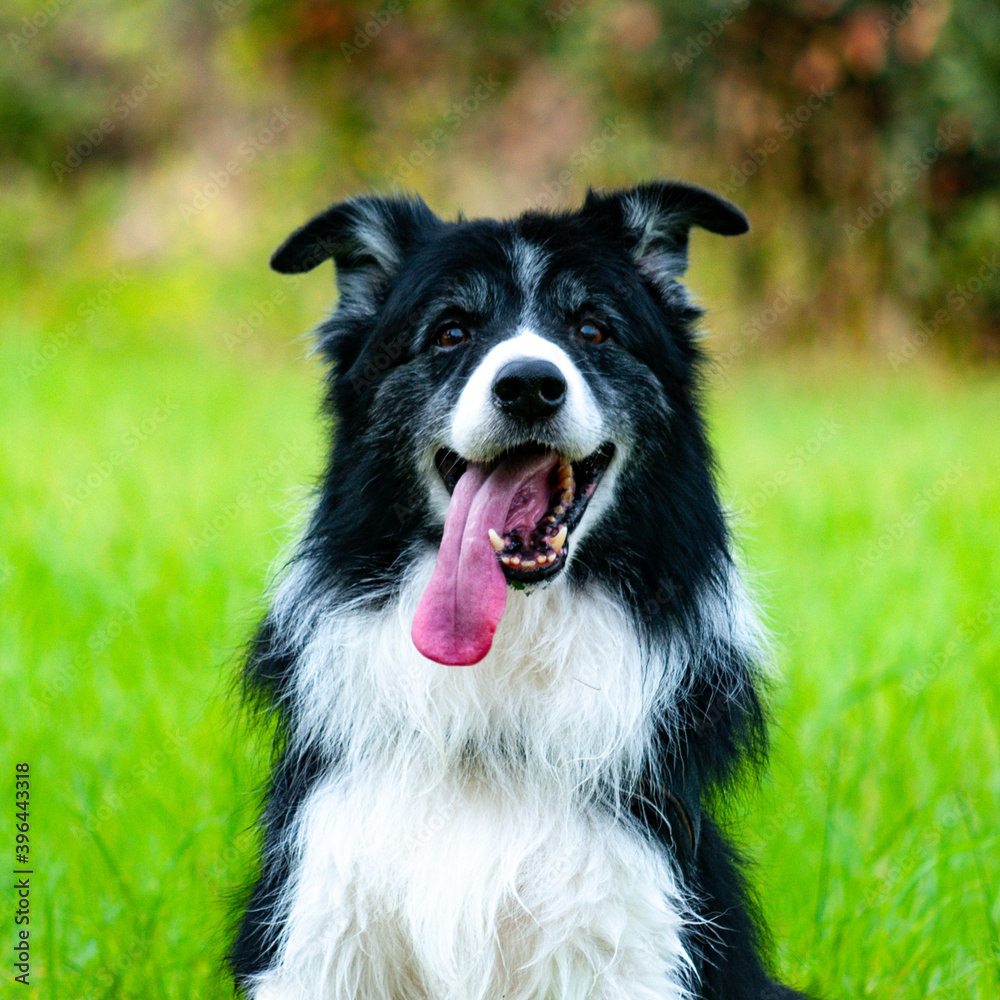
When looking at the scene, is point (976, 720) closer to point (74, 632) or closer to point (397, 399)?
point (397, 399)

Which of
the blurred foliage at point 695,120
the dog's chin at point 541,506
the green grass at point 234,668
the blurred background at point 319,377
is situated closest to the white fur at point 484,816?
the dog's chin at point 541,506

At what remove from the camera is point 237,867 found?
12.5ft

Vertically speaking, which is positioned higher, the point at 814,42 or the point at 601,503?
the point at 814,42

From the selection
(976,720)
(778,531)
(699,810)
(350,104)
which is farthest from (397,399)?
(350,104)

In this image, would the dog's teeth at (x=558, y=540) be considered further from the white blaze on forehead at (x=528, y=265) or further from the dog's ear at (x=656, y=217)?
the dog's ear at (x=656, y=217)

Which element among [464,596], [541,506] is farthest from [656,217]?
[464,596]

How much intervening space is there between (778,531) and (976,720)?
120 inches

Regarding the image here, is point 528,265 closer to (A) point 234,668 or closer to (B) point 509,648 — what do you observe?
(B) point 509,648

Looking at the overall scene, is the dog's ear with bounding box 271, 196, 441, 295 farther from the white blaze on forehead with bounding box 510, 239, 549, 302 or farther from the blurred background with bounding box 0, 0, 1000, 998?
the blurred background with bounding box 0, 0, 1000, 998

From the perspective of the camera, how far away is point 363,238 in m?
3.14

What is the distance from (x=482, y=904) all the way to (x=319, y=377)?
1.58 m

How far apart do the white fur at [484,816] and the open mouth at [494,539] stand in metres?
0.16

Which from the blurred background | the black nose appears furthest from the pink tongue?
the blurred background

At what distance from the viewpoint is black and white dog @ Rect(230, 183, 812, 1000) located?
2627mm
